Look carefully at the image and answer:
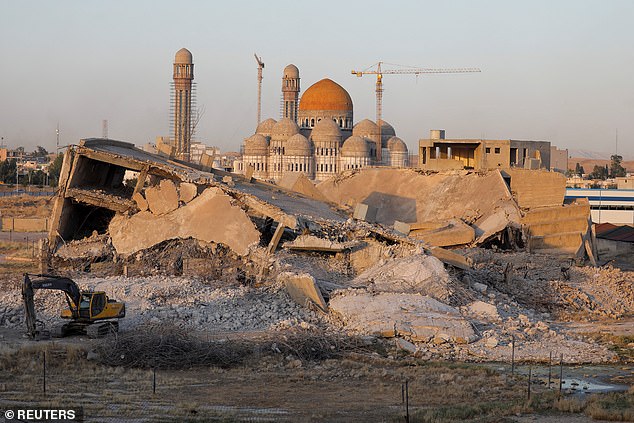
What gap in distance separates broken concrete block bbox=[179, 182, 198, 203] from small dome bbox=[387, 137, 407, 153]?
71064 millimetres

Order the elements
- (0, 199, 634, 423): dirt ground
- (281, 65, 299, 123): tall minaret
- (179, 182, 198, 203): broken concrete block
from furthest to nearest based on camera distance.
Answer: (281, 65, 299, 123): tall minaret
(179, 182, 198, 203): broken concrete block
(0, 199, 634, 423): dirt ground

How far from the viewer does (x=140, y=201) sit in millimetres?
27578

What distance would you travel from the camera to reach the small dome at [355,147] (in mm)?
92312

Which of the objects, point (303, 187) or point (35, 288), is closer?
point (35, 288)

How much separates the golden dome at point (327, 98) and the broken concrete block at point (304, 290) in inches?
3074

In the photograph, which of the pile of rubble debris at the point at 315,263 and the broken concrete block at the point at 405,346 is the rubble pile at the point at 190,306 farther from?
the broken concrete block at the point at 405,346

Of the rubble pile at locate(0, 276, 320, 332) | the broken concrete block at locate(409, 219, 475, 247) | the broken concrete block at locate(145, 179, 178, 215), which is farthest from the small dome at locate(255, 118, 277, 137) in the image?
the rubble pile at locate(0, 276, 320, 332)

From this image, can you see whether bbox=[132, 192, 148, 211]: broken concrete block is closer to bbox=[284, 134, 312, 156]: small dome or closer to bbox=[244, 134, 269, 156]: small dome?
bbox=[284, 134, 312, 156]: small dome

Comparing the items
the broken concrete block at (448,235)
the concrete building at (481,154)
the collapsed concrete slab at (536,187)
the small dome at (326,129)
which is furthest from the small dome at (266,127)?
the broken concrete block at (448,235)

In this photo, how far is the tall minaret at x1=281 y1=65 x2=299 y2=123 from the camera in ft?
356

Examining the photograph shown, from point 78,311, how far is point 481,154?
91.5 ft

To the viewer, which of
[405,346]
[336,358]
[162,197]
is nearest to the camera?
[336,358]

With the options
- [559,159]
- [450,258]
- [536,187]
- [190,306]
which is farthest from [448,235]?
[559,159]

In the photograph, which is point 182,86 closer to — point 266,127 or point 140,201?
point 266,127
